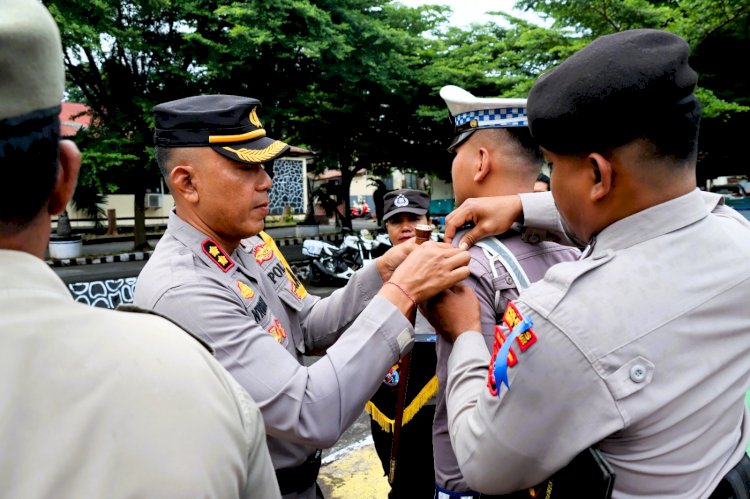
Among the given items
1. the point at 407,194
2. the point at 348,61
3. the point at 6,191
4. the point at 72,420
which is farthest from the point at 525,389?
the point at 348,61

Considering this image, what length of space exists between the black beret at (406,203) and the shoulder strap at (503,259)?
134 inches

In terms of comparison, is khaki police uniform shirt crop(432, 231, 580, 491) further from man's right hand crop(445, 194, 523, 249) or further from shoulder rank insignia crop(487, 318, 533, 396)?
shoulder rank insignia crop(487, 318, 533, 396)

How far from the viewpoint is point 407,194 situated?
516 centimetres

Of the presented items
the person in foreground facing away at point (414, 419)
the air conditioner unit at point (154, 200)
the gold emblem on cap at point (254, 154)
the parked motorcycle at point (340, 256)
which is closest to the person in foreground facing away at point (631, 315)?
the gold emblem on cap at point (254, 154)

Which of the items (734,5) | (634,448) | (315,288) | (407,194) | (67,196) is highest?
(734,5)

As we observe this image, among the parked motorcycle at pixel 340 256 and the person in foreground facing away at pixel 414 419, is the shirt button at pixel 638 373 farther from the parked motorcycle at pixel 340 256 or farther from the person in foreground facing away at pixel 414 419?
the parked motorcycle at pixel 340 256

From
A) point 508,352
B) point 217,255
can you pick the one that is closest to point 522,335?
point 508,352

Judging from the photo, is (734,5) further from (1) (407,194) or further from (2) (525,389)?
(2) (525,389)

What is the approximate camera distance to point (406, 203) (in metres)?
5.10

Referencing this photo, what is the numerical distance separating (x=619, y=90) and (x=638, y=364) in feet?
1.64

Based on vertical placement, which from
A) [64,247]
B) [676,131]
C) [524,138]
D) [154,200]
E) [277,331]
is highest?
[676,131]

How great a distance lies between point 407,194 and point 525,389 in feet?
14.0

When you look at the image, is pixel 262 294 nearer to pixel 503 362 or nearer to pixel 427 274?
pixel 427 274

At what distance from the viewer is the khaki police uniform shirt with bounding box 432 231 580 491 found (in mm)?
1548
